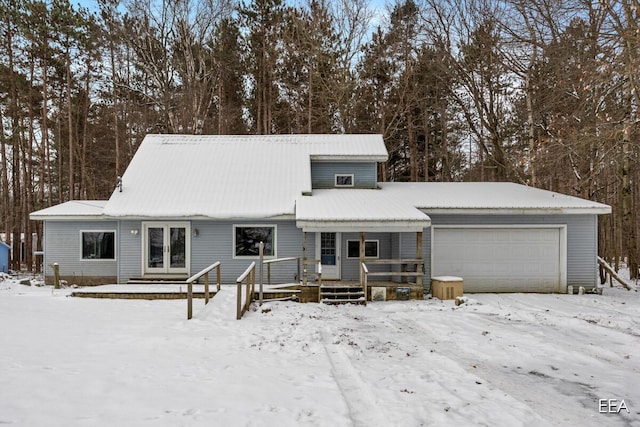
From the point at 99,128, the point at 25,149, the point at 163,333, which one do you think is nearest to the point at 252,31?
the point at 99,128

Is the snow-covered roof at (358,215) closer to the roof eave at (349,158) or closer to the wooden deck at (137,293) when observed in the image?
the roof eave at (349,158)

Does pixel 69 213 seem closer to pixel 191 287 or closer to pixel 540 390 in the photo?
pixel 191 287

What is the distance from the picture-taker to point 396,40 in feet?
71.0

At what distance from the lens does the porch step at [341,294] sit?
35.6ft

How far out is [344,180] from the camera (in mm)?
15328

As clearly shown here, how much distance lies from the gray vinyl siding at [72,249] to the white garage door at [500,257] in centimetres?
1047

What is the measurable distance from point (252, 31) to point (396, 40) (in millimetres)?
7873

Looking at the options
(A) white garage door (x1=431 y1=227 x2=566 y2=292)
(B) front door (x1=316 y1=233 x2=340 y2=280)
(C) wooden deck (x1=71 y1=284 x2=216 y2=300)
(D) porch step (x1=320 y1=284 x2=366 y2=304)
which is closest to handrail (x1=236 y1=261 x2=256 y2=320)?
(C) wooden deck (x1=71 y1=284 x2=216 y2=300)

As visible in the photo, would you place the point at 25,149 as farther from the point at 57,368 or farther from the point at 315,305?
the point at 57,368

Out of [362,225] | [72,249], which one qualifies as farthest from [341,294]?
[72,249]

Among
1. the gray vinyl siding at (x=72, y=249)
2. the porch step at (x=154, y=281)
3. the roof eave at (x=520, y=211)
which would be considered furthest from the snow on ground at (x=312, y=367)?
the gray vinyl siding at (x=72, y=249)

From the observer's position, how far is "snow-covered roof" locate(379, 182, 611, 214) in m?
12.5

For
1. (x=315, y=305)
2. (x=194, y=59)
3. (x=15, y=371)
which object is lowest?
(x=315, y=305)

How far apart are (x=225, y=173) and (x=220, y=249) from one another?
3.04 meters
